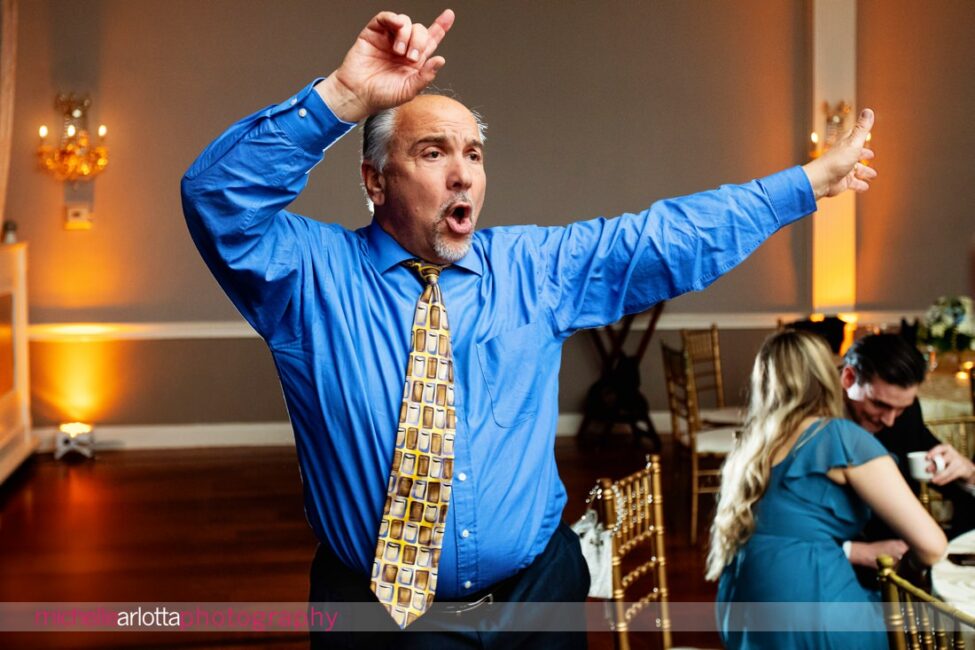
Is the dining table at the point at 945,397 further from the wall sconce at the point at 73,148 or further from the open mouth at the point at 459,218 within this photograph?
the wall sconce at the point at 73,148

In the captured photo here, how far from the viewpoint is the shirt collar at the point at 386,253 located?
1896mm

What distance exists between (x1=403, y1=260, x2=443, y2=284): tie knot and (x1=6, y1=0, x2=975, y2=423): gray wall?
565cm

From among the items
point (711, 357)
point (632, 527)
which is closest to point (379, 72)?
point (632, 527)

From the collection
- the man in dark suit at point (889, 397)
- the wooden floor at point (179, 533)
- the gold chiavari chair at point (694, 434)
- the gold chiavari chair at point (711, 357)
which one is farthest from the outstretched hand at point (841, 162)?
the gold chiavari chair at point (711, 357)

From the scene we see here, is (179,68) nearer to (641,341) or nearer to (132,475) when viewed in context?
(132,475)

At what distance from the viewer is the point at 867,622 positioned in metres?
2.59

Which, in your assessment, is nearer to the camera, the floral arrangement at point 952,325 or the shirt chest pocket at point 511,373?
the shirt chest pocket at point 511,373

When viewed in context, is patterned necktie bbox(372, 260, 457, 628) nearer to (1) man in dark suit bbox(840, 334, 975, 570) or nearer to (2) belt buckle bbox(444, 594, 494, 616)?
(2) belt buckle bbox(444, 594, 494, 616)

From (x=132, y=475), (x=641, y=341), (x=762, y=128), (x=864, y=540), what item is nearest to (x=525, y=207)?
(x=641, y=341)

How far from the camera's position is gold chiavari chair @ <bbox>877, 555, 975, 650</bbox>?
5.72ft

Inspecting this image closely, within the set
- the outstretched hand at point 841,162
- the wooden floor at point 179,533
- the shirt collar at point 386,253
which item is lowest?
the wooden floor at point 179,533

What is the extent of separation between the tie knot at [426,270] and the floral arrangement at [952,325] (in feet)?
13.0

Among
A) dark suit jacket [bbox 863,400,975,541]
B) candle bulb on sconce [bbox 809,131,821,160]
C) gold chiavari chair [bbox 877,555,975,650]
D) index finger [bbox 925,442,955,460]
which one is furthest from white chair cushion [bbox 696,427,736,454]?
gold chiavari chair [bbox 877,555,975,650]

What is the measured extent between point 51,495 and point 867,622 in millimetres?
4788
